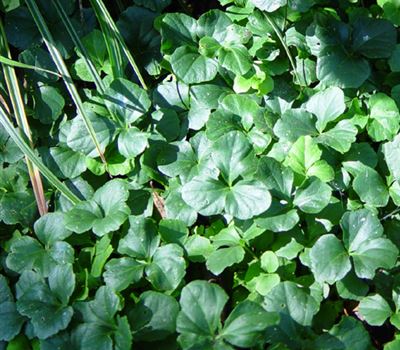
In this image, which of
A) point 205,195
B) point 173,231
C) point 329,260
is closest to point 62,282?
point 173,231

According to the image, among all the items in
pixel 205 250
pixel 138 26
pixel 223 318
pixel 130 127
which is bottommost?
pixel 223 318

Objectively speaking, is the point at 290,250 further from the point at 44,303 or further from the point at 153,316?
the point at 44,303

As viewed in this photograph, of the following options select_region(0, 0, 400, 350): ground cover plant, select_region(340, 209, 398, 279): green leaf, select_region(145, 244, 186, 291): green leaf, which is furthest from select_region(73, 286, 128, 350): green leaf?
select_region(340, 209, 398, 279): green leaf

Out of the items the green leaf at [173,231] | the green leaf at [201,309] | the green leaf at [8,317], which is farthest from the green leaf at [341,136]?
the green leaf at [8,317]

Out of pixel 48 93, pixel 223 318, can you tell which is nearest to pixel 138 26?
pixel 48 93

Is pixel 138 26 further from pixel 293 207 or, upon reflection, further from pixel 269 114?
pixel 293 207

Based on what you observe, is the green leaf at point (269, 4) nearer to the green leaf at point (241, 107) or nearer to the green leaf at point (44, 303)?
the green leaf at point (241, 107)

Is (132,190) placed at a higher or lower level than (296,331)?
higher

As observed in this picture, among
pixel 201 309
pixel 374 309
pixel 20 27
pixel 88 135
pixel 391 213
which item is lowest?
pixel 374 309
